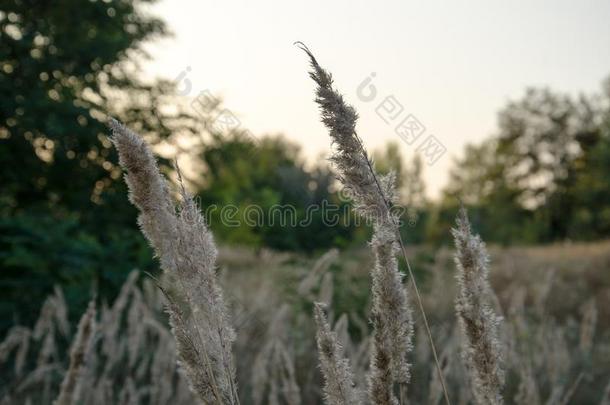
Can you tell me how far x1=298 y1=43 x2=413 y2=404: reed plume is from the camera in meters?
1.35

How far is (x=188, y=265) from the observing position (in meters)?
1.33

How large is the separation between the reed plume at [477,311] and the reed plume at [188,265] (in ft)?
1.67

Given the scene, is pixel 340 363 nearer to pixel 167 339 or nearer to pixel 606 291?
pixel 167 339

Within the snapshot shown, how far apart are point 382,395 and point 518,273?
12.9 metres

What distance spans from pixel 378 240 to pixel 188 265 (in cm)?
39

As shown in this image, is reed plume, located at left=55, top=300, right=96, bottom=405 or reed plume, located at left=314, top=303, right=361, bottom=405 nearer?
reed plume, located at left=314, top=303, right=361, bottom=405

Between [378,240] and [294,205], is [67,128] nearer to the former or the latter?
[294,205]

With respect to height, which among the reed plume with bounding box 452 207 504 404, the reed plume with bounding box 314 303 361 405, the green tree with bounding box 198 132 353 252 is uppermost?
the green tree with bounding box 198 132 353 252

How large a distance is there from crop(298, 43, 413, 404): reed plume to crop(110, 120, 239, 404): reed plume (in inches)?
12.4

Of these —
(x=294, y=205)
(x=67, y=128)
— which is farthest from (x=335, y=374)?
A: (x=294, y=205)

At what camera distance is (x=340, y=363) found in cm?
139

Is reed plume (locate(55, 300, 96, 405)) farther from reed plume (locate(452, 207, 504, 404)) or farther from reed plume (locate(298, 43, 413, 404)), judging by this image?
reed plume (locate(452, 207, 504, 404))

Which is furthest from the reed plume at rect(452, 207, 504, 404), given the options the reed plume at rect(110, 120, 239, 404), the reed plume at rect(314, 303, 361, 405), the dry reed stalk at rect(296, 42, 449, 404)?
the reed plume at rect(110, 120, 239, 404)

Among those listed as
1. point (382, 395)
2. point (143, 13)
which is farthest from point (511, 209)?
point (382, 395)
